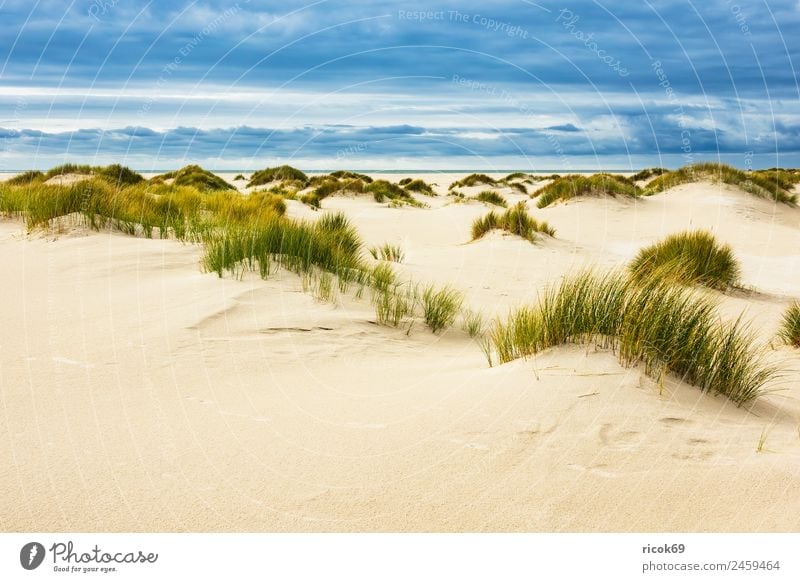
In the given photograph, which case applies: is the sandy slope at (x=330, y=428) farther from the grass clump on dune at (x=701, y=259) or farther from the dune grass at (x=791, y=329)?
the grass clump on dune at (x=701, y=259)

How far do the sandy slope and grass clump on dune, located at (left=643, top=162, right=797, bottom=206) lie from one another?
15888 millimetres

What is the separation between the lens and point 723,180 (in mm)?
19938

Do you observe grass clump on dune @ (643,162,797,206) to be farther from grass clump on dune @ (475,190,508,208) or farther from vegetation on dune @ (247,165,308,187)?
vegetation on dune @ (247,165,308,187)

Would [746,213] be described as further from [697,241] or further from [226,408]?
[226,408]

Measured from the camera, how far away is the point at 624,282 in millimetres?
4527

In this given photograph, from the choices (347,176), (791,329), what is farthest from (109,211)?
(347,176)

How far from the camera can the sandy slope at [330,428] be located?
2449 mm

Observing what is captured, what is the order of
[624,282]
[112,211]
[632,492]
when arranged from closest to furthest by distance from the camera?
Result: [632,492] < [624,282] < [112,211]

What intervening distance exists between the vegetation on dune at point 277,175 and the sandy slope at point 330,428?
2219 centimetres

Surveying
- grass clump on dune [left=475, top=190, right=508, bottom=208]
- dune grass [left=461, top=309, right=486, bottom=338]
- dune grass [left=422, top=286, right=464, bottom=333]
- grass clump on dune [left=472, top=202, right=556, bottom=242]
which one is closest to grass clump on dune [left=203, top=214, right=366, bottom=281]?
dune grass [left=422, top=286, right=464, bottom=333]

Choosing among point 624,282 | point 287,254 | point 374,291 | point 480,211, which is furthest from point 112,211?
point 480,211

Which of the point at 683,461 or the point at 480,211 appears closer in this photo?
the point at 683,461

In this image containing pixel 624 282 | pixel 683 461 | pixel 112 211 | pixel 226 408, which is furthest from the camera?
pixel 112 211

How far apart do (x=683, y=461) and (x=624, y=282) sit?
1870mm
